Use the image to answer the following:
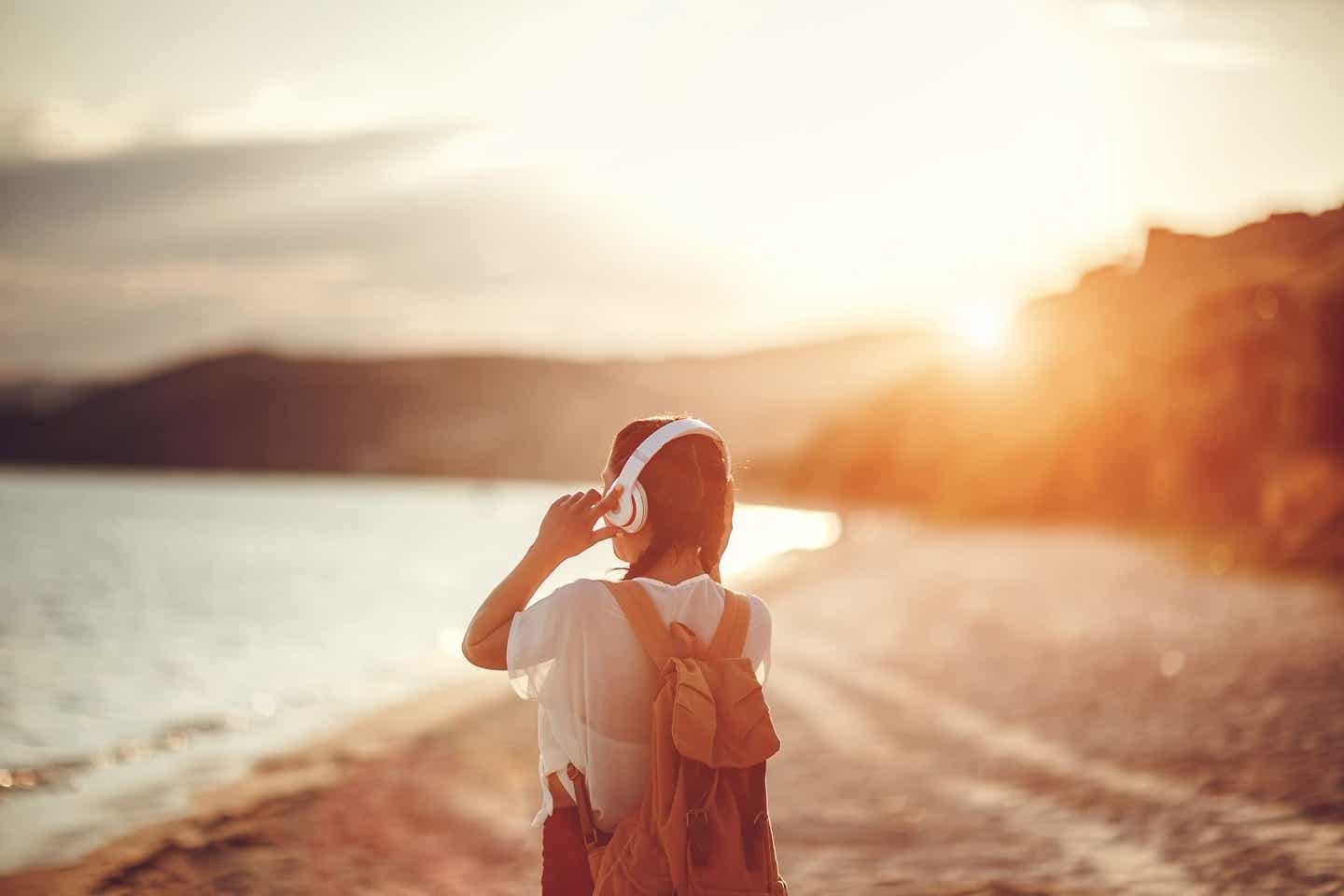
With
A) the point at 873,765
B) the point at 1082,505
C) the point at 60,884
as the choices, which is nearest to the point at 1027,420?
the point at 1082,505

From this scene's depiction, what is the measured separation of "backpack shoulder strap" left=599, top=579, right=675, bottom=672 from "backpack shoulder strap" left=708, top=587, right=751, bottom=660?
0.12m

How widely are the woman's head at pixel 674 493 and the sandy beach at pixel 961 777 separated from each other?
15.0ft

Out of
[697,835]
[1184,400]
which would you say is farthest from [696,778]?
[1184,400]

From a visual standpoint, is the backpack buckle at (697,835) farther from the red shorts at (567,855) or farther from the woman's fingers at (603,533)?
the woman's fingers at (603,533)

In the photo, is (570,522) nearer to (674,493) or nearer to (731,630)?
(674,493)

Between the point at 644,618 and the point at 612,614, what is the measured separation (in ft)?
0.23

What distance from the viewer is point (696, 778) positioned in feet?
8.05

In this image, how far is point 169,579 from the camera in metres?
39.8

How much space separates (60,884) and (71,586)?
33762mm

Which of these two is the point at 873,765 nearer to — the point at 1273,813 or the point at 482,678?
the point at 1273,813

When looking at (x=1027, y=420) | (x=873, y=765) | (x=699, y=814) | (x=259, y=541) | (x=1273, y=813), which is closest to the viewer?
(x=699, y=814)

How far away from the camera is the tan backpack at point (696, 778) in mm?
2383

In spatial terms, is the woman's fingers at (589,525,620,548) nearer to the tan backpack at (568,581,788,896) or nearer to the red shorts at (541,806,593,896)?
the tan backpack at (568,581,788,896)

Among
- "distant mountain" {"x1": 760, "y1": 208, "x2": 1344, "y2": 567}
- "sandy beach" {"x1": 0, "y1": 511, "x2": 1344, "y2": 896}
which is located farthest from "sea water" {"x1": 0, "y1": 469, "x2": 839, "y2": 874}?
"distant mountain" {"x1": 760, "y1": 208, "x2": 1344, "y2": 567}
